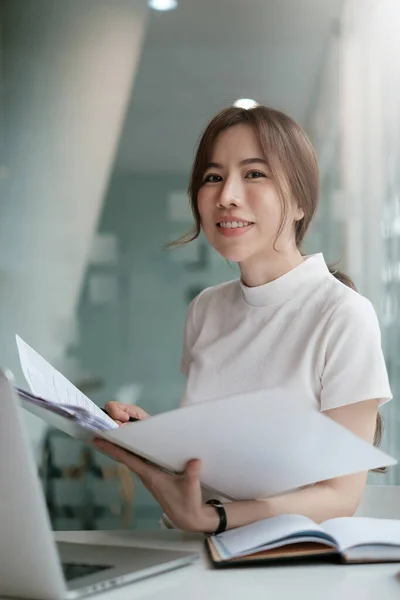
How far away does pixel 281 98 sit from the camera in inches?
149

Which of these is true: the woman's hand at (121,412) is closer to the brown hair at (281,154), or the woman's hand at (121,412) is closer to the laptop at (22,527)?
the brown hair at (281,154)

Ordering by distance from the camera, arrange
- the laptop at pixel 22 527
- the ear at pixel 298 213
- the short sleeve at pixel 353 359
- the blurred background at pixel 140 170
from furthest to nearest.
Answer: the blurred background at pixel 140 170
the ear at pixel 298 213
the short sleeve at pixel 353 359
the laptop at pixel 22 527

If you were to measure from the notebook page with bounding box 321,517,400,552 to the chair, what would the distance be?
35 cm

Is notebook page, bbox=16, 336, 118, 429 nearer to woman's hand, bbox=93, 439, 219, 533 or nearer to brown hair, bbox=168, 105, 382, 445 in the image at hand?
woman's hand, bbox=93, 439, 219, 533

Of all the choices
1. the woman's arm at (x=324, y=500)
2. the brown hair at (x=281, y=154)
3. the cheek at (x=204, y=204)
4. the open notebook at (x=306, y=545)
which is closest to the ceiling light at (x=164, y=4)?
the brown hair at (x=281, y=154)

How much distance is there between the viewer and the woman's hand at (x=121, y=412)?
4.88ft

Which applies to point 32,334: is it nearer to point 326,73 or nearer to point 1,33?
point 1,33

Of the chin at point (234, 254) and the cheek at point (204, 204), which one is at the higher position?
the cheek at point (204, 204)

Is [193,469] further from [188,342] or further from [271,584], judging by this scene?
[188,342]

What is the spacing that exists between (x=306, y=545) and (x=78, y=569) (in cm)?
27

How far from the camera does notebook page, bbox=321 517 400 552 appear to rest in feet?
3.37

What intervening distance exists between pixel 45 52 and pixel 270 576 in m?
3.30

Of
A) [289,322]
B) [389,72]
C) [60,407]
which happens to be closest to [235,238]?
[289,322]

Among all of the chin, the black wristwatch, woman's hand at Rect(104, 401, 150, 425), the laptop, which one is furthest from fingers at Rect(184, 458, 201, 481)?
the chin
